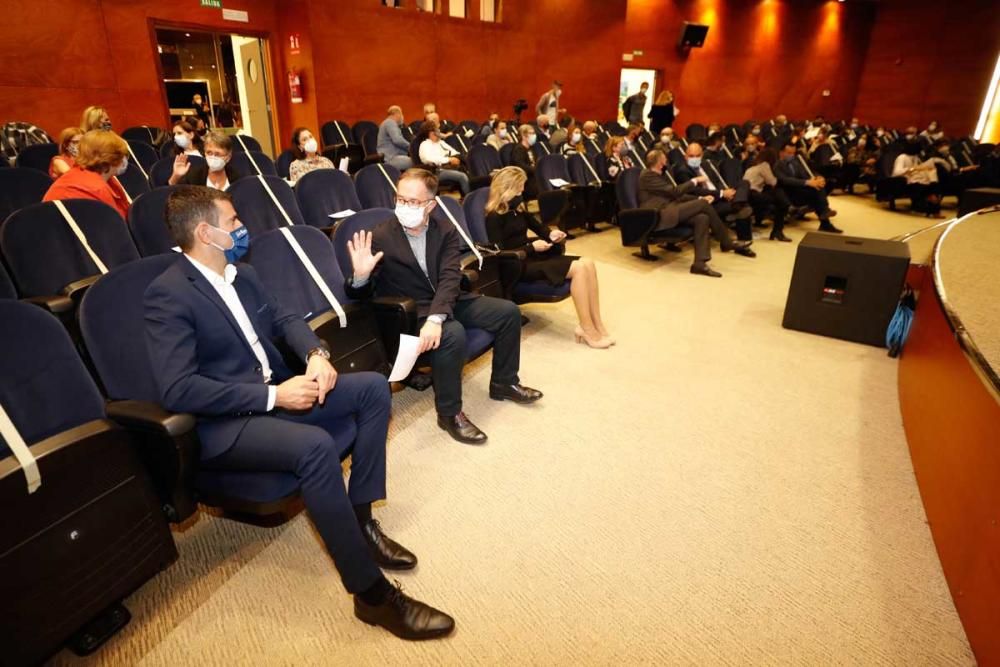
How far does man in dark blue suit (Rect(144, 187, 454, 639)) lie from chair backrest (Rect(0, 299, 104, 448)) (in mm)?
221

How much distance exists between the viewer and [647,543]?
82.7 inches

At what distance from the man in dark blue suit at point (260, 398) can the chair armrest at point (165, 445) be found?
0.20ft

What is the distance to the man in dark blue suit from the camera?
1.64m

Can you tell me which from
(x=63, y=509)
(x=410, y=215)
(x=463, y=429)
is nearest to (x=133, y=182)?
(x=410, y=215)

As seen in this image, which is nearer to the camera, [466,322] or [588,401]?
[466,322]

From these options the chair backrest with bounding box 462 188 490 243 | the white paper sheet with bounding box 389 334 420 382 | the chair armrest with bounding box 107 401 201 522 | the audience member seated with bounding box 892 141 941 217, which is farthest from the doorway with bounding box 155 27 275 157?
the audience member seated with bounding box 892 141 941 217

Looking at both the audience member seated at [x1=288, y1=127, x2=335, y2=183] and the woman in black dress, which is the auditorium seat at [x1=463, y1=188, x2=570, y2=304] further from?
the woman in black dress

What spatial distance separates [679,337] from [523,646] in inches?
112

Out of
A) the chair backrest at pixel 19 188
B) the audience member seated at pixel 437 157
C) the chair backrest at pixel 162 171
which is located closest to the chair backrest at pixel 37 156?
the chair backrest at pixel 162 171

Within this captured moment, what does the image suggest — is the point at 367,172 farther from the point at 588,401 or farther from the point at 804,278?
the point at 804,278

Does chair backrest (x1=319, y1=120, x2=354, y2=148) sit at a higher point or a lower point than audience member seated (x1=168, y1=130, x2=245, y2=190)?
higher

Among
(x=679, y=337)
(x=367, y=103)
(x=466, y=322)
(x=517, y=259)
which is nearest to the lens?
(x=466, y=322)

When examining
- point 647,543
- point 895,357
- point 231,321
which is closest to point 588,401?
point 647,543

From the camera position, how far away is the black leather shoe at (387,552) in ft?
6.40
